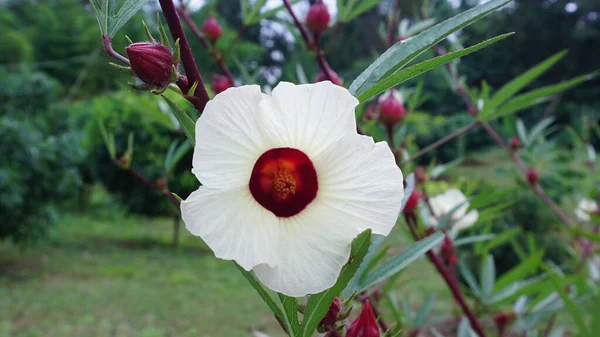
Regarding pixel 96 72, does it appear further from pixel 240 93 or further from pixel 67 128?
pixel 240 93

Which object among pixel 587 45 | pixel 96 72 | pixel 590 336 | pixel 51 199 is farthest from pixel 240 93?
pixel 587 45

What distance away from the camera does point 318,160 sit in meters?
0.21

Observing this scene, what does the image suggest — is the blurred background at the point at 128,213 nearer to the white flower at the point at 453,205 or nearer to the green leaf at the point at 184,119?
the white flower at the point at 453,205

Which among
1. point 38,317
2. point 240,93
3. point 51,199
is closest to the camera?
point 240,93

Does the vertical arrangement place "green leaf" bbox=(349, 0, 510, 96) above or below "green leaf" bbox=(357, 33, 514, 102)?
above

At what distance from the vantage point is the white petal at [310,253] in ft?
0.65

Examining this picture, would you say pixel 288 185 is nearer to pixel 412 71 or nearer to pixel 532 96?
pixel 412 71

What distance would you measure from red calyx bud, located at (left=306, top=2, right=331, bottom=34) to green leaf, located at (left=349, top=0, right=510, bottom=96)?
34 centimetres

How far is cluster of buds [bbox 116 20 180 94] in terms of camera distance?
0.22m

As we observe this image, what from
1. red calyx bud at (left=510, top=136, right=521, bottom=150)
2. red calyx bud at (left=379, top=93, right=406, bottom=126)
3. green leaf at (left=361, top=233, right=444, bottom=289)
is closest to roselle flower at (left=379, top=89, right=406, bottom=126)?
Result: red calyx bud at (left=379, top=93, right=406, bottom=126)

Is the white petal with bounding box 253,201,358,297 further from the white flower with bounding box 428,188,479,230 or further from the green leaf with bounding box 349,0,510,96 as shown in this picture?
the white flower with bounding box 428,188,479,230

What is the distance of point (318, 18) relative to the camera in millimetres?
570

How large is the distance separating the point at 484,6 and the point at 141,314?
2239 millimetres

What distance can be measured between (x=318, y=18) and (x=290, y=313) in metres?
0.40
